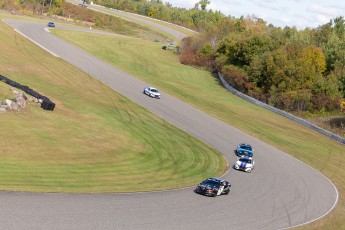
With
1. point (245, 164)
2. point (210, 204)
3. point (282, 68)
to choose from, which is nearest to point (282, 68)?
point (282, 68)

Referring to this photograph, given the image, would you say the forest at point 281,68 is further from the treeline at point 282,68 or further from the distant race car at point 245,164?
the distant race car at point 245,164

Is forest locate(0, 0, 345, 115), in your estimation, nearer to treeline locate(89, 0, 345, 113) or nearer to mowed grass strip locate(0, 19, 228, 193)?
treeline locate(89, 0, 345, 113)

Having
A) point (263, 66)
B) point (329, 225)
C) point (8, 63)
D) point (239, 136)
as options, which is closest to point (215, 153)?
point (239, 136)

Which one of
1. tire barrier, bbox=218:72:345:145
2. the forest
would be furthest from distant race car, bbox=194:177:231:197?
the forest

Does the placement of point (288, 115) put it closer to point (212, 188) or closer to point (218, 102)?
point (218, 102)

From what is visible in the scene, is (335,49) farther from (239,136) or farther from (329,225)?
(329,225)

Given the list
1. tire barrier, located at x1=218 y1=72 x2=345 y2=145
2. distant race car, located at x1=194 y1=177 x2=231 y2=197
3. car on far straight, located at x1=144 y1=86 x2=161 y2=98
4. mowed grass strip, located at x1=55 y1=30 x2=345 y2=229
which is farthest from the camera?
car on far straight, located at x1=144 y1=86 x2=161 y2=98
